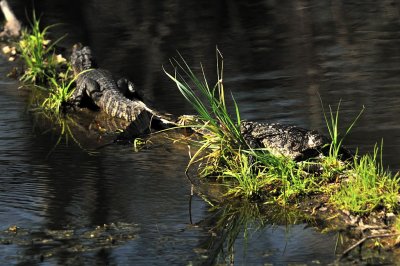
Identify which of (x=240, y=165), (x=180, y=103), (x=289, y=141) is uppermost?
(x=289, y=141)

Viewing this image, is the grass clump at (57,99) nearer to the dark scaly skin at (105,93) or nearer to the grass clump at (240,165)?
the dark scaly skin at (105,93)

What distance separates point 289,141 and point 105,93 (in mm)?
4236

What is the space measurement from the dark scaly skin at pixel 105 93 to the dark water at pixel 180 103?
36 cm

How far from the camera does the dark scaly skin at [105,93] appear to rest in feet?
40.8

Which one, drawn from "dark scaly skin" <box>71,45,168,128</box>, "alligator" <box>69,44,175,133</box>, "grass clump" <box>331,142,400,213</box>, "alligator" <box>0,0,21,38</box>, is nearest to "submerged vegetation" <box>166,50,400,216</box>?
"grass clump" <box>331,142,400,213</box>

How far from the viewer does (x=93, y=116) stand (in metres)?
13.0

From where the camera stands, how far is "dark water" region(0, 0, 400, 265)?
25.2 feet

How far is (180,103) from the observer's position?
12727 mm

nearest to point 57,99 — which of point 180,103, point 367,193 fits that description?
point 180,103

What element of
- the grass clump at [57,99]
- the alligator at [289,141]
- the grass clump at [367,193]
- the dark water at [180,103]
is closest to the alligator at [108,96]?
the grass clump at [57,99]

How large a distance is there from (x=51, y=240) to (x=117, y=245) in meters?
0.56

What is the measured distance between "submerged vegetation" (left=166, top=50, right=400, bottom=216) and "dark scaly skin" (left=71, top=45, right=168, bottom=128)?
7.98 ft

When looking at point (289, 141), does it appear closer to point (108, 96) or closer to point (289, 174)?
point (289, 174)

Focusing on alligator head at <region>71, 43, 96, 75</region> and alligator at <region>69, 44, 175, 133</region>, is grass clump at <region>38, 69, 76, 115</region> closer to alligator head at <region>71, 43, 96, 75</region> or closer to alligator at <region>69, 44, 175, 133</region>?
alligator at <region>69, 44, 175, 133</region>
